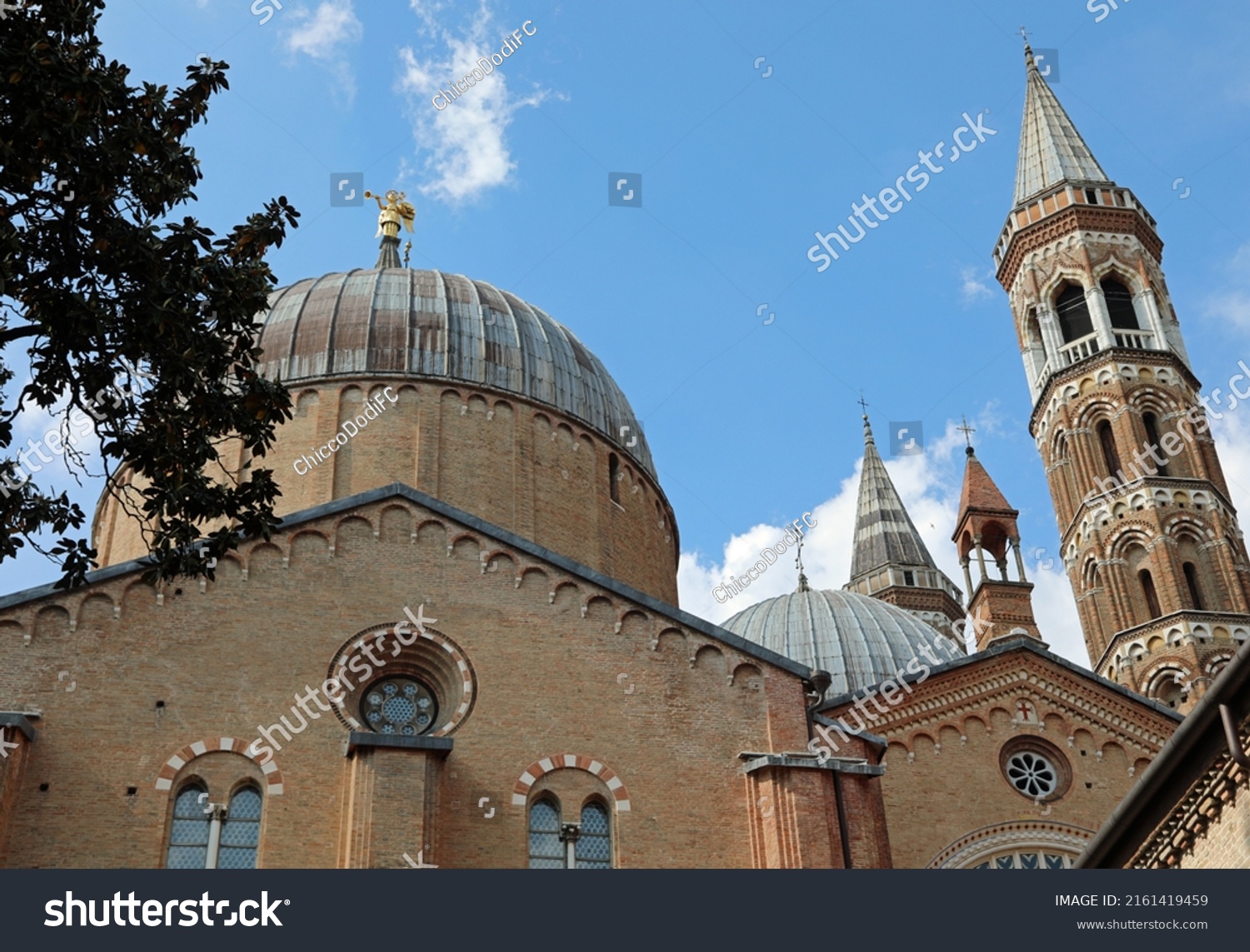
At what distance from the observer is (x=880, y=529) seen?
5988 cm

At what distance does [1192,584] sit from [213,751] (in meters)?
31.8

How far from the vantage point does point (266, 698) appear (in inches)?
734

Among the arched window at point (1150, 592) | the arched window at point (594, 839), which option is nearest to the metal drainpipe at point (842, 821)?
the arched window at point (594, 839)

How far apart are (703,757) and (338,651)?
16.8ft

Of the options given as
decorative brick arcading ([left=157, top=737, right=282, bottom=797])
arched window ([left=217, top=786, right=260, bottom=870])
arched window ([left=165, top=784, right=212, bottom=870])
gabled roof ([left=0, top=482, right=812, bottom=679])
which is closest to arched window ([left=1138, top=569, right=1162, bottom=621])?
gabled roof ([left=0, top=482, right=812, bottom=679])

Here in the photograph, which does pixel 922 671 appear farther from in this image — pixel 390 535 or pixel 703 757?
pixel 390 535

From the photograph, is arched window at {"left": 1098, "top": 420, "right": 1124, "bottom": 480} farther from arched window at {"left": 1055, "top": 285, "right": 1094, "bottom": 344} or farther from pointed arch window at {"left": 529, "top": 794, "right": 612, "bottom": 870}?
pointed arch window at {"left": 529, "top": 794, "right": 612, "bottom": 870}

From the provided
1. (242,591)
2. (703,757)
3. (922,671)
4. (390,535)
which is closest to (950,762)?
(922,671)

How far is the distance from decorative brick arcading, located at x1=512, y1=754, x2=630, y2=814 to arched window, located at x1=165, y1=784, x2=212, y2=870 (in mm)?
3898

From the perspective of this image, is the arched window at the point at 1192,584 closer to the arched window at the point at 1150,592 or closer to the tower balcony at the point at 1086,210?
the arched window at the point at 1150,592

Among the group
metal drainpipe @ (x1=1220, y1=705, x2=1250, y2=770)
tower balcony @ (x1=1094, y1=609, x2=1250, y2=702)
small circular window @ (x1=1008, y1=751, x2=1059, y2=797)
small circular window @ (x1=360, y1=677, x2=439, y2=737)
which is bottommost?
metal drainpipe @ (x1=1220, y1=705, x2=1250, y2=770)

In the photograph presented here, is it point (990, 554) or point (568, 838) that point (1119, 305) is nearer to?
point (990, 554)

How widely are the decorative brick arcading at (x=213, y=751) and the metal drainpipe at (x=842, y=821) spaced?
23.8 feet

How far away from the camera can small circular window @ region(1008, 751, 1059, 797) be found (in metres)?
25.0
